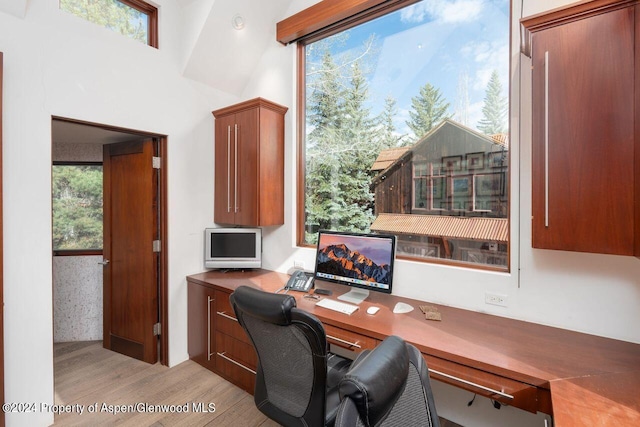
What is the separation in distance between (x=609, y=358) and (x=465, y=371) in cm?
66

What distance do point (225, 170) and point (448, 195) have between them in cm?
207

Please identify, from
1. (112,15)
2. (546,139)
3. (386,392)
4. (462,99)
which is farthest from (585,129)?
(112,15)

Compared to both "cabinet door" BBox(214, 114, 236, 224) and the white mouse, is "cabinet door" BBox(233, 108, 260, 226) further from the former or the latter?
the white mouse

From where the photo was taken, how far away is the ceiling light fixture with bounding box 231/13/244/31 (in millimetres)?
2717

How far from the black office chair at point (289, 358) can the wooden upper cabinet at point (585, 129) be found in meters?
1.25

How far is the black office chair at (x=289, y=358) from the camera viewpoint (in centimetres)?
131

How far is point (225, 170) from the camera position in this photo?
9.84 ft

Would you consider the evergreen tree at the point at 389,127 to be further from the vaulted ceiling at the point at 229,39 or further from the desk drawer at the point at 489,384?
the desk drawer at the point at 489,384

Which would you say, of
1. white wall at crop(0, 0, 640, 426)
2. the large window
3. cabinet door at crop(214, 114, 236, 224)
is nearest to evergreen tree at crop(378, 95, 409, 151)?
the large window

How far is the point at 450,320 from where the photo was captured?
5.93 feet

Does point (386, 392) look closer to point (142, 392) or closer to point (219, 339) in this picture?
point (219, 339)

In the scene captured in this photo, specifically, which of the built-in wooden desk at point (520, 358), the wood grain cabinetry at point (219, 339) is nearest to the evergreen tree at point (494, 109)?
the built-in wooden desk at point (520, 358)

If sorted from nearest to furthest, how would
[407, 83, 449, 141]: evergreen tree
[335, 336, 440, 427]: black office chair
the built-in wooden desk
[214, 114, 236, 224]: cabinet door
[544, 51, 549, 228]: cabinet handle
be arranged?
[335, 336, 440, 427]: black office chair → the built-in wooden desk → [544, 51, 549, 228]: cabinet handle → [407, 83, 449, 141]: evergreen tree → [214, 114, 236, 224]: cabinet door

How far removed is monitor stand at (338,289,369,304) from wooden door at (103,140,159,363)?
5.91 ft
